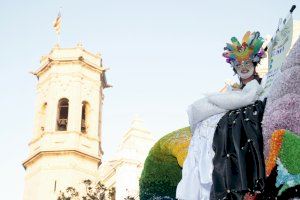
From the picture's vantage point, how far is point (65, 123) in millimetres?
30109

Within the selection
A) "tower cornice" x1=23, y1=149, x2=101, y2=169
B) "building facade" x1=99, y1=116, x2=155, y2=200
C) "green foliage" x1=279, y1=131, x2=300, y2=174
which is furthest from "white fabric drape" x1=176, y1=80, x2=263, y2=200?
"tower cornice" x1=23, y1=149, x2=101, y2=169

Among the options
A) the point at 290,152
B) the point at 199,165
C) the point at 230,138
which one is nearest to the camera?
the point at 290,152

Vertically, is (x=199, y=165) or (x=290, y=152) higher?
(x=199, y=165)

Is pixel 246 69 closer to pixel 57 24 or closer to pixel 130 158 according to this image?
pixel 130 158

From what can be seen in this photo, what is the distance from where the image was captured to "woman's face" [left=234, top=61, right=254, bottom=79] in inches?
159

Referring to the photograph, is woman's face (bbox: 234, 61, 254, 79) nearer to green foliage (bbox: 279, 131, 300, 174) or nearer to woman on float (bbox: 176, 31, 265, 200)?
woman on float (bbox: 176, 31, 265, 200)

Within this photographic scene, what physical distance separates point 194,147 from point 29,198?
1012 inches

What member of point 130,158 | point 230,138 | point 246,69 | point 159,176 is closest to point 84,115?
point 130,158

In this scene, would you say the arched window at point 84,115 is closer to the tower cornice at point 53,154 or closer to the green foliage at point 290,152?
the tower cornice at point 53,154

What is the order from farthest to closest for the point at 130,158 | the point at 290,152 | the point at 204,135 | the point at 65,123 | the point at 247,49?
the point at 65,123 < the point at 130,158 < the point at 247,49 < the point at 204,135 < the point at 290,152

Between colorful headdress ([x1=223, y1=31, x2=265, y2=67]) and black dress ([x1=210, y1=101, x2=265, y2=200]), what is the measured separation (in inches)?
21.3

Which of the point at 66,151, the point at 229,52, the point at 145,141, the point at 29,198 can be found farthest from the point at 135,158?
the point at 229,52

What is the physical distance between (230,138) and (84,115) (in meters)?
27.6

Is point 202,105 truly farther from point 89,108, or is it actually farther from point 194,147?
point 89,108
